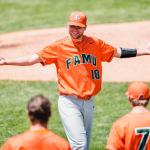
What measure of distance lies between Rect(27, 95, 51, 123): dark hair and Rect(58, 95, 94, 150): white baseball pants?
204cm

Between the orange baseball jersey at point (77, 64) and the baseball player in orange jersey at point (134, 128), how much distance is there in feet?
5.38

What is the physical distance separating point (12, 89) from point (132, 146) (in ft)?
23.4

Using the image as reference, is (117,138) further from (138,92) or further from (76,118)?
(76,118)

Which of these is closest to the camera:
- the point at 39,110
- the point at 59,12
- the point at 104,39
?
the point at 39,110

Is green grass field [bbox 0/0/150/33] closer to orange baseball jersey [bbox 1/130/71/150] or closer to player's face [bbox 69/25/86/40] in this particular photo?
player's face [bbox 69/25/86/40]

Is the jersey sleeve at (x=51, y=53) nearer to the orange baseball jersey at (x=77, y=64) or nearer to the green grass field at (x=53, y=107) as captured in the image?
the orange baseball jersey at (x=77, y=64)

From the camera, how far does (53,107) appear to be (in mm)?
12492

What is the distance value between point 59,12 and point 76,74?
1283 cm

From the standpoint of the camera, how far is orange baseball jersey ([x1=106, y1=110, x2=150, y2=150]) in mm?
6574

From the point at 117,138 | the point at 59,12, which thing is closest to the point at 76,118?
the point at 117,138

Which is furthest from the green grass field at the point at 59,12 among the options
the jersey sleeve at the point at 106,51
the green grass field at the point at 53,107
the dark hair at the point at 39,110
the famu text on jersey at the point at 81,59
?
the dark hair at the point at 39,110

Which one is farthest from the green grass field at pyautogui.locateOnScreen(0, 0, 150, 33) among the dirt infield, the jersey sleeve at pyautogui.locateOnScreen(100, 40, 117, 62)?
the jersey sleeve at pyautogui.locateOnScreen(100, 40, 117, 62)

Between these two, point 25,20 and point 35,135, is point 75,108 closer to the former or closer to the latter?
A: point 35,135

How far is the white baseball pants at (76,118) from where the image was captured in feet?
26.9
